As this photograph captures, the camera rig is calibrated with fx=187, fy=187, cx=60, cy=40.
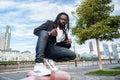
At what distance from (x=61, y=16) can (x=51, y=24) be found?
0.16 metres

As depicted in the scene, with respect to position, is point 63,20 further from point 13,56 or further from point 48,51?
point 13,56

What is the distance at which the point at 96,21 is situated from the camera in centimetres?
1747

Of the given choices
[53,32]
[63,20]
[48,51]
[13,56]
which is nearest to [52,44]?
[48,51]

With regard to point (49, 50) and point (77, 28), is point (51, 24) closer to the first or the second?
point (49, 50)

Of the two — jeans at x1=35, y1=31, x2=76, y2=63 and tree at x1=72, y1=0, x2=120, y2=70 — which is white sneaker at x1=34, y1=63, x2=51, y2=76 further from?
tree at x1=72, y1=0, x2=120, y2=70

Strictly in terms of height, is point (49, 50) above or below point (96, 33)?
below

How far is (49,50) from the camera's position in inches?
80.0

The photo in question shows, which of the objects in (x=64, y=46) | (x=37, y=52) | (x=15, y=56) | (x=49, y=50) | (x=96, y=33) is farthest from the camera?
(x=15, y=56)

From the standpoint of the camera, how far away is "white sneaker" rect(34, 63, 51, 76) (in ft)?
6.04

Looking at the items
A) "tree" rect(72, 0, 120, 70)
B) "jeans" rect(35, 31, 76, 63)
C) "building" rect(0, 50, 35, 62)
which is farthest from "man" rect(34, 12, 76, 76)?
"building" rect(0, 50, 35, 62)

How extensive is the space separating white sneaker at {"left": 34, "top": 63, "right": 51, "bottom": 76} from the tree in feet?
49.1

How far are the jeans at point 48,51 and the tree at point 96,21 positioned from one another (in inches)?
580

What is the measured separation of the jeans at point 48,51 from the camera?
74.7 inches

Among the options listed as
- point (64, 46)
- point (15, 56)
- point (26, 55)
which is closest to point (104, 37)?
point (64, 46)
